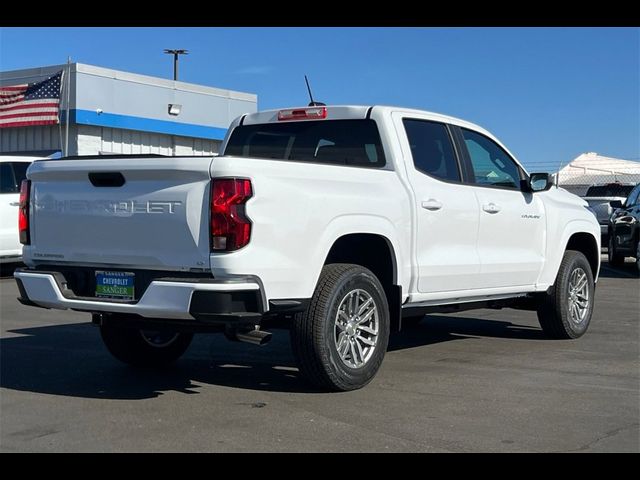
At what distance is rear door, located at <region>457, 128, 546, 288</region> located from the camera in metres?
7.89

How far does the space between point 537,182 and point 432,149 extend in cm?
149

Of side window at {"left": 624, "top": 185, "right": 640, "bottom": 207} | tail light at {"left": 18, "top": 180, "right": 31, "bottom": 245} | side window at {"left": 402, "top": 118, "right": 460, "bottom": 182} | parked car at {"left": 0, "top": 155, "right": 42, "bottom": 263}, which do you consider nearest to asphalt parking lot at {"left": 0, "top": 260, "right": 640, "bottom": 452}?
tail light at {"left": 18, "top": 180, "right": 31, "bottom": 245}

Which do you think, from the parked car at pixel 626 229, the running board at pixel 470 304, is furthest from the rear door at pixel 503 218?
the parked car at pixel 626 229

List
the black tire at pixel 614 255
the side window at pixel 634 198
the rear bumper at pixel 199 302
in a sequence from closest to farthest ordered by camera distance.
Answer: the rear bumper at pixel 199 302, the side window at pixel 634 198, the black tire at pixel 614 255

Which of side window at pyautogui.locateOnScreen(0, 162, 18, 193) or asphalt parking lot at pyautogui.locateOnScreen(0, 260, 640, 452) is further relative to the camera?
side window at pyautogui.locateOnScreen(0, 162, 18, 193)

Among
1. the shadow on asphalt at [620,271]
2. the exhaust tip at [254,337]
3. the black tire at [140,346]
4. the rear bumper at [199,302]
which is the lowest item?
the shadow on asphalt at [620,271]

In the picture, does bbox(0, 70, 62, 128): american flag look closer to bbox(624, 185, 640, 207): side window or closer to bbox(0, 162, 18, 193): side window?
bbox(0, 162, 18, 193): side window

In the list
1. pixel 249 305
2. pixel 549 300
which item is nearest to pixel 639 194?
pixel 549 300

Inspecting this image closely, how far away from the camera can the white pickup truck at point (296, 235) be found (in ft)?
18.6

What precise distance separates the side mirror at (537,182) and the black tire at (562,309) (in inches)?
34.5

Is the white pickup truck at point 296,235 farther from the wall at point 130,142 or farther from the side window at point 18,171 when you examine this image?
the wall at point 130,142
